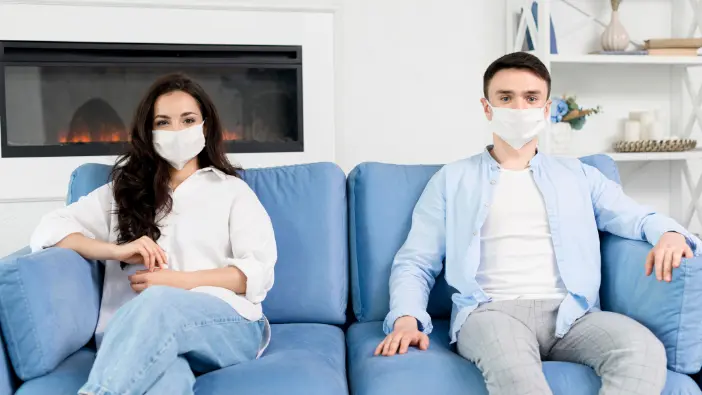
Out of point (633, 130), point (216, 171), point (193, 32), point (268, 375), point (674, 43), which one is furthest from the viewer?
point (633, 130)

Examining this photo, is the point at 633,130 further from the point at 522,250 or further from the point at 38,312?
the point at 38,312

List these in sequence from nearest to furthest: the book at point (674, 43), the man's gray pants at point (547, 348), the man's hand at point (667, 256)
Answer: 1. the man's gray pants at point (547, 348)
2. the man's hand at point (667, 256)
3. the book at point (674, 43)

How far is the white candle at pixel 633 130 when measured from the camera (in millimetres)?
3166

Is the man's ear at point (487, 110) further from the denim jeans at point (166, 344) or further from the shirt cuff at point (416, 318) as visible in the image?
the denim jeans at point (166, 344)

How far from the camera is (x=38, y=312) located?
136cm

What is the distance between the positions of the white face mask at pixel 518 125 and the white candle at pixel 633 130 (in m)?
1.62

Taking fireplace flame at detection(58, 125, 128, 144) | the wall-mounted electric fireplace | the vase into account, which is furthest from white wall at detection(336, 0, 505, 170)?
fireplace flame at detection(58, 125, 128, 144)

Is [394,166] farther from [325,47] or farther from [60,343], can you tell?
[325,47]

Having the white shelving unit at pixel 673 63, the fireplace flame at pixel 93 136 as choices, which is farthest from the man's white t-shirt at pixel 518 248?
the fireplace flame at pixel 93 136

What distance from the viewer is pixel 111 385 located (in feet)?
3.87

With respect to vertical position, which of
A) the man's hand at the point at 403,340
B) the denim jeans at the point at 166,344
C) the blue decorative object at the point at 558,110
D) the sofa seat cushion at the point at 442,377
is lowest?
the sofa seat cushion at the point at 442,377

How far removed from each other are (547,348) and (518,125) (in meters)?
0.55

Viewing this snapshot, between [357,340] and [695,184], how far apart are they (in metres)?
2.36

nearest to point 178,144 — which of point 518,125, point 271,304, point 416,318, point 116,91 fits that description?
point 271,304
